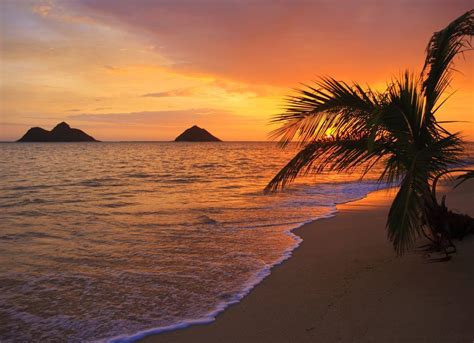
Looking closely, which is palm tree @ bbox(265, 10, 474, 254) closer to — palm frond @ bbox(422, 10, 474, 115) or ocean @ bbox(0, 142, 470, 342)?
palm frond @ bbox(422, 10, 474, 115)

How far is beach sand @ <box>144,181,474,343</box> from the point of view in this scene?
3.83m

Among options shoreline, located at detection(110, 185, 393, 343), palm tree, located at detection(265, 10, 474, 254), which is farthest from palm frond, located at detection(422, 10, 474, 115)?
shoreline, located at detection(110, 185, 393, 343)

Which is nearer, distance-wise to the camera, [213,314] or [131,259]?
[213,314]

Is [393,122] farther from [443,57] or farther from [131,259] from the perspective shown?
[131,259]

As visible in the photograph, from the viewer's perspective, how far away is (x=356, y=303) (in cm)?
454

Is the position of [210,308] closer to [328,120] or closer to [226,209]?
[328,120]

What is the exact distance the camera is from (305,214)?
38.4 ft

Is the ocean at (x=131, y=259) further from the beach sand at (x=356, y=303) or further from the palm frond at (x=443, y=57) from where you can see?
the palm frond at (x=443, y=57)

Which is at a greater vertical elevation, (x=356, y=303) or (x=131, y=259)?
(x=356, y=303)

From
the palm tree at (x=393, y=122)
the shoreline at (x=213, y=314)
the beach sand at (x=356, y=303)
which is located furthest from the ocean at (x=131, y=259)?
the palm tree at (x=393, y=122)

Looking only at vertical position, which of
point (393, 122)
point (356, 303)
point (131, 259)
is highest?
point (393, 122)

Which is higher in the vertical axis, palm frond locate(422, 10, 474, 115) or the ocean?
palm frond locate(422, 10, 474, 115)

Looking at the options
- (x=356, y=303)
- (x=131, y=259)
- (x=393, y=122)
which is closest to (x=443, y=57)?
(x=393, y=122)

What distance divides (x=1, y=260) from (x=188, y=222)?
449 centimetres
